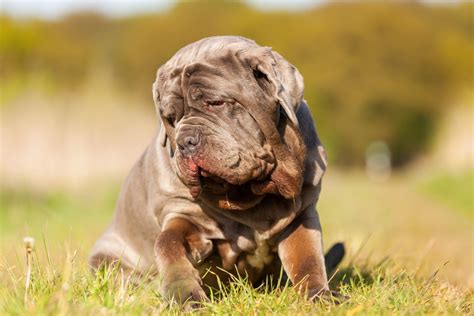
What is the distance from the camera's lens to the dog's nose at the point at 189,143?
149 inches

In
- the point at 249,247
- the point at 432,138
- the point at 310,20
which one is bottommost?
the point at 432,138

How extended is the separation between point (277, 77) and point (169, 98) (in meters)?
0.56

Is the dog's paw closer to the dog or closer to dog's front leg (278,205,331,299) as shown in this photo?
the dog

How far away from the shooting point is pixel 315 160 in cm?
428

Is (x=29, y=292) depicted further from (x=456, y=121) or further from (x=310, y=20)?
(x=310, y=20)

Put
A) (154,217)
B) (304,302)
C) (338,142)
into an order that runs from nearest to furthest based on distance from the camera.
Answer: (304,302) → (154,217) → (338,142)

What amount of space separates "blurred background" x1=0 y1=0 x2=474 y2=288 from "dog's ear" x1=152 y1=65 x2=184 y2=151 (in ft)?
3.56

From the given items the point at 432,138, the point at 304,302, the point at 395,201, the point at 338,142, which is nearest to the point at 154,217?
the point at 304,302

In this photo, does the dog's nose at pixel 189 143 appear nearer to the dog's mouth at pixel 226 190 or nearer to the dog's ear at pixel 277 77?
the dog's mouth at pixel 226 190

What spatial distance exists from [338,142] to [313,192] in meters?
33.6

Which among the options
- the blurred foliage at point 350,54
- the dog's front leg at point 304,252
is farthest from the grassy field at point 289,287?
the blurred foliage at point 350,54

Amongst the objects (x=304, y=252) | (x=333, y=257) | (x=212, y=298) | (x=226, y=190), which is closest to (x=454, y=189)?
(x=333, y=257)

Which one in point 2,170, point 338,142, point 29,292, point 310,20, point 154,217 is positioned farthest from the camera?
point 310,20

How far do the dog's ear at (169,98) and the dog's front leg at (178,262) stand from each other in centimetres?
43
